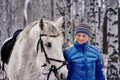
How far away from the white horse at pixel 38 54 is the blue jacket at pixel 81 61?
143mm

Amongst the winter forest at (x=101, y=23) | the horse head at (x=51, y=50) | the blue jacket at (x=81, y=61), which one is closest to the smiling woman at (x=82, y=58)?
the blue jacket at (x=81, y=61)

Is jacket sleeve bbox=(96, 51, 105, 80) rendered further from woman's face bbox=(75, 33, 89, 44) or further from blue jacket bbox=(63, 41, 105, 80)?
woman's face bbox=(75, 33, 89, 44)

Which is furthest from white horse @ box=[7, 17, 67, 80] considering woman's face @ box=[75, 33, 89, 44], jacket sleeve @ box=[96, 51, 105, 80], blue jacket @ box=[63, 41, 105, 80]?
jacket sleeve @ box=[96, 51, 105, 80]

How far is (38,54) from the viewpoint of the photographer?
6777mm

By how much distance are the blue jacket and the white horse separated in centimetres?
14

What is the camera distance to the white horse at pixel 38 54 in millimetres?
6270

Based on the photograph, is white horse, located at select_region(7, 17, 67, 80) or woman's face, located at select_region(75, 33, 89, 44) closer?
woman's face, located at select_region(75, 33, 89, 44)

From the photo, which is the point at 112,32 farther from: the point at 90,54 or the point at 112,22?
the point at 90,54

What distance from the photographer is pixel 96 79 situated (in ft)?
21.2

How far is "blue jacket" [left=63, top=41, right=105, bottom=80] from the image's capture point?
609cm

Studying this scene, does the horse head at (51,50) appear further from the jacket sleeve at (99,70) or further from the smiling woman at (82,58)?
the jacket sleeve at (99,70)

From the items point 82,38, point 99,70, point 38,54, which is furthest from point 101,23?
point 82,38

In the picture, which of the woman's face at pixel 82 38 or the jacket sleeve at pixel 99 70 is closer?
the woman's face at pixel 82 38

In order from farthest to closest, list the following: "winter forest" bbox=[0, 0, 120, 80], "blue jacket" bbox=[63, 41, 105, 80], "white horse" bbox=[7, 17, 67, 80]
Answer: "winter forest" bbox=[0, 0, 120, 80] → "white horse" bbox=[7, 17, 67, 80] → "blue jacket" bbox=[63, 41, 105, 80]
